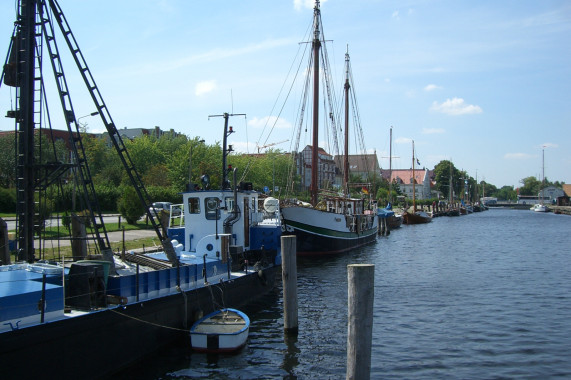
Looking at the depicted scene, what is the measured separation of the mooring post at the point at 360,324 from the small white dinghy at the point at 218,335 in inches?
204

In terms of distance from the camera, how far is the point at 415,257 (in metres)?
37.7

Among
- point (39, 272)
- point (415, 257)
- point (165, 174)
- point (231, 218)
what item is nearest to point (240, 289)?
point (231, 218)

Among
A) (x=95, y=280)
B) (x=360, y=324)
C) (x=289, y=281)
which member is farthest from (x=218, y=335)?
(x=360, y=324)

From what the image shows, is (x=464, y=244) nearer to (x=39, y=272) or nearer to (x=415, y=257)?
(x=415, y=257)

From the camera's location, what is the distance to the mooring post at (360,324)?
960 centimetres

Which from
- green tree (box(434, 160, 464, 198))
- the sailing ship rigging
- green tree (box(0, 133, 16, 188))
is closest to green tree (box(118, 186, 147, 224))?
the sailing ship rigging

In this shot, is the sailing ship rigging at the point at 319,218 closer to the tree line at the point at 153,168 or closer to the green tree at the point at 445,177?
the tree line at the point at 153,168

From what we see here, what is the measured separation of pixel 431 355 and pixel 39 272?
10778 millimetres

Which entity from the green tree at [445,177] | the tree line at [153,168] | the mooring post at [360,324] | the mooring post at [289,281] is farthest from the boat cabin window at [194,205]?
the green tree at [445,177]

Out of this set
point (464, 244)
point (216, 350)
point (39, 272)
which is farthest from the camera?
point (464, 244)

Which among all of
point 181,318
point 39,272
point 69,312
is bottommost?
point 181,318

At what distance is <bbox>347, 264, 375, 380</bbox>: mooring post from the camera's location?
9602 mm

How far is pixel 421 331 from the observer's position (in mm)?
17250

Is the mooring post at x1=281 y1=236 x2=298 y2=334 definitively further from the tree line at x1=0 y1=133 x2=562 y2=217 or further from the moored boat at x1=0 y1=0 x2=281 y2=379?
the tree line at x1=0 y1=133 x2=562 y2=217
